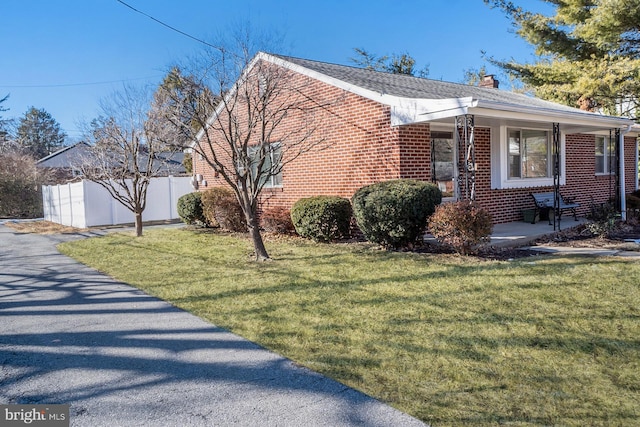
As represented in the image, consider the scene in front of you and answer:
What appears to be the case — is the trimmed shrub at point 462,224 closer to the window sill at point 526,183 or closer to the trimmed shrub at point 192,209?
the window sill at point 526,183

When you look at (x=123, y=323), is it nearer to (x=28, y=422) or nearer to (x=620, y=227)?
(x=28, y=422)

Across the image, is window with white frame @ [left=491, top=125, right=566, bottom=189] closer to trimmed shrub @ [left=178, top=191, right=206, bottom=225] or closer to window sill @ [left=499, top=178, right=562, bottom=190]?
window sill @ [left=499, top=178, right=562, bottom=190]

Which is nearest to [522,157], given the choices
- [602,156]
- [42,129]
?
[602,156]

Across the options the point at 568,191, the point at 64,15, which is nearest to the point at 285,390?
the point at 568,191

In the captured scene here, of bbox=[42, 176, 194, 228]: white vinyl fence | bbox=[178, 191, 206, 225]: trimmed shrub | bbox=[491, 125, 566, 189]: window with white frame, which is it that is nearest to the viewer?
bbox=[491, 125, 566, 189]: window with white frame

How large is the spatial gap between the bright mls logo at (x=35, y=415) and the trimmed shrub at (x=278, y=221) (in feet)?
26.9

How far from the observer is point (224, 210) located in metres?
12.7

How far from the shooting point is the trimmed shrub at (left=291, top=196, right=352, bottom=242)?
9594 millimetres

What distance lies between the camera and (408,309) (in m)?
5.23

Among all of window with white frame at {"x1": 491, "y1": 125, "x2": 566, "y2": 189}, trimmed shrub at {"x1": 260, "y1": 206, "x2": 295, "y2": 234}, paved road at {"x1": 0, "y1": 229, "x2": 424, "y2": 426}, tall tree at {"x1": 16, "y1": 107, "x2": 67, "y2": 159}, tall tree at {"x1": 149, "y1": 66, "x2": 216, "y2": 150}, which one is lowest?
paved road at {"x1": 0, "y1": 229, "x2": 424, "y2": 426}

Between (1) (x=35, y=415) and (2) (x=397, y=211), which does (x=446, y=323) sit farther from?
(1) (x=35, y=415)

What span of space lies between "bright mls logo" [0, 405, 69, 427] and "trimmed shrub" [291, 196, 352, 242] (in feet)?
22.1

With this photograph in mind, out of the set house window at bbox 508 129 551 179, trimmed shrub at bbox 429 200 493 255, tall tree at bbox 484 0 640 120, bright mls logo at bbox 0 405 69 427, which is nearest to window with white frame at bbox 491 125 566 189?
house window at bbox 508 129 551 179

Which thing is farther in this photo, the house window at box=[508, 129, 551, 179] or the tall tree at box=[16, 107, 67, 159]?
the tall tree at box=[16, 107, 67, 159]
